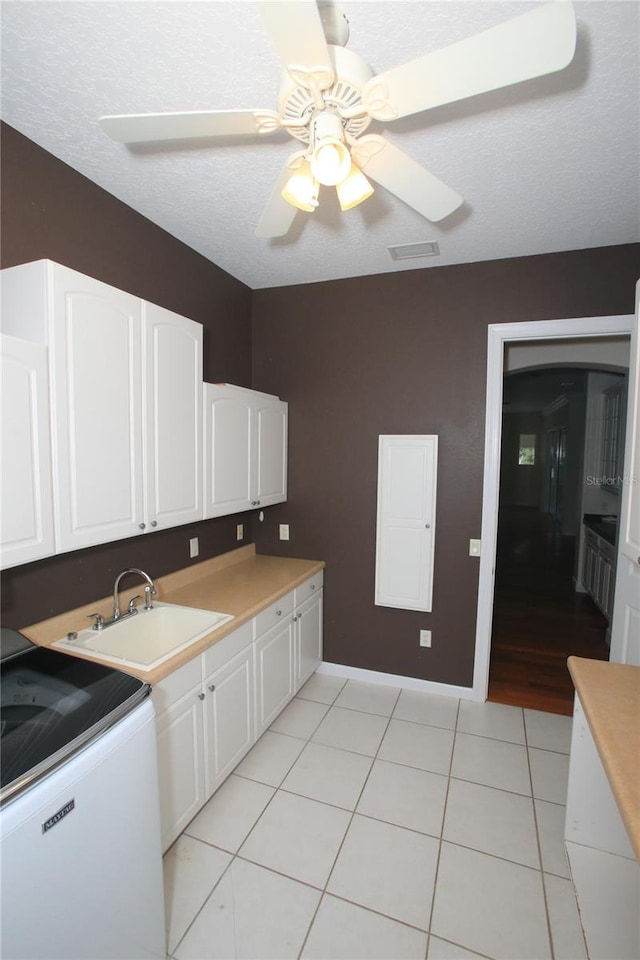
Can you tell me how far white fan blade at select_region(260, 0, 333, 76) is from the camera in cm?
82

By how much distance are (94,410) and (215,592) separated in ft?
4.01

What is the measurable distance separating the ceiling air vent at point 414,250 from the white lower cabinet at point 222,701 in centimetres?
209

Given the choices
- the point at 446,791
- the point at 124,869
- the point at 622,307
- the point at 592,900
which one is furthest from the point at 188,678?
the point at 622,307

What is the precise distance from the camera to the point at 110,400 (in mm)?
1650

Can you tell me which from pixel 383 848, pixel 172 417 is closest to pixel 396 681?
pixel 383 848

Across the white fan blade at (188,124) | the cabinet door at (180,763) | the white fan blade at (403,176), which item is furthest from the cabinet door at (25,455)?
the white fan blade at (403,176)

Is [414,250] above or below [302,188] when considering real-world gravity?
above

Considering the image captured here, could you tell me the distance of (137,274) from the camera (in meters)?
2.14

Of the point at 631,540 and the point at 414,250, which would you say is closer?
the point at 631,540

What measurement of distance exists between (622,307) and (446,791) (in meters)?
2.71

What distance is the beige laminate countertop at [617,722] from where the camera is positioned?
102 cm

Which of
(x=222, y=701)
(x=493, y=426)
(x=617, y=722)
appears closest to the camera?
(x=617, y=722)

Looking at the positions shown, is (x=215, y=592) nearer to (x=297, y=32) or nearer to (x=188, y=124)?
(x=188, y=124)

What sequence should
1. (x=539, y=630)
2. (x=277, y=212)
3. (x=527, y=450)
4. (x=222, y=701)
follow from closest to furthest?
(x=277, y=212) → (x=222, y=701) → (x=539, y=630) → (x=527, y=450)
